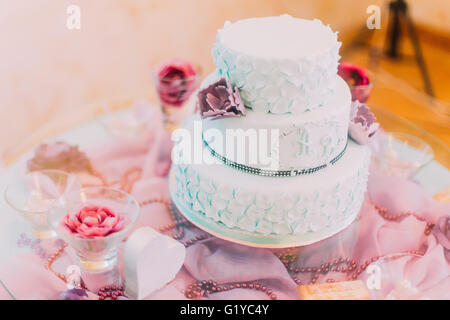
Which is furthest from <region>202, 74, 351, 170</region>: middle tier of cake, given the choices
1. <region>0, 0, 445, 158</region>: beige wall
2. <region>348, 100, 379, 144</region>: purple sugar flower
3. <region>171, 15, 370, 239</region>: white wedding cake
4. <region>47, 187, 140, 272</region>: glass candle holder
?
<region>0, 0, 445, 158</region>: beige wall

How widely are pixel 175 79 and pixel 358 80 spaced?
84cm

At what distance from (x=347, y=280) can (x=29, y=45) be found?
261 centimetres

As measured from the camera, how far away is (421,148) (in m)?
2.32

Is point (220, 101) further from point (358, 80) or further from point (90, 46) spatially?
point (90, 46)

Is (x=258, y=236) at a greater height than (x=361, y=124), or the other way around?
(x=361, y=124)

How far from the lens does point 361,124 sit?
6.12 ft

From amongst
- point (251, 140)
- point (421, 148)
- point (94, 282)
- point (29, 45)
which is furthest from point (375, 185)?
point (29, 45)

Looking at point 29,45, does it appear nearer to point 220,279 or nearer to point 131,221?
point 131,221

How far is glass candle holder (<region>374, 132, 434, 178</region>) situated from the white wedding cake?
50cm

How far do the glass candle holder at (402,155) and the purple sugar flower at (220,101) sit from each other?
0.96 metres

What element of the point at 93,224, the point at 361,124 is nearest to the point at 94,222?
the point at 93,224

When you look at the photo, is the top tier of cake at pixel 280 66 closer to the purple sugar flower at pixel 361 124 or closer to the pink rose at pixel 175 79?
the purple sugar flower at pixel 361 124

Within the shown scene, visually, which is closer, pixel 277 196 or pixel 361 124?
pixel 277 196

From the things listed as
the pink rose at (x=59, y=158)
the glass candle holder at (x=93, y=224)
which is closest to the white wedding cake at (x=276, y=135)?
the glass candle holder at (x=93, y=224)
